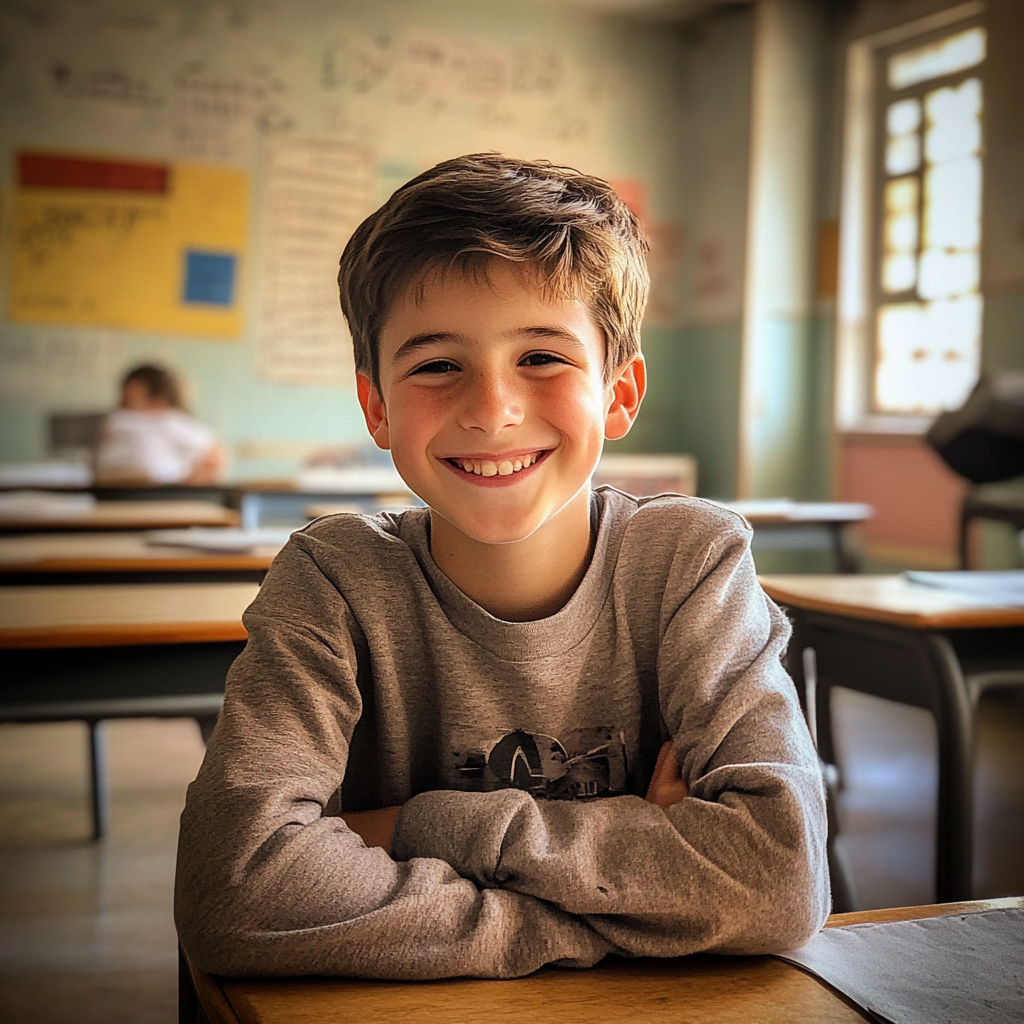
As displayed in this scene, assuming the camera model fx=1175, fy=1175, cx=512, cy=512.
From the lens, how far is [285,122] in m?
5.55

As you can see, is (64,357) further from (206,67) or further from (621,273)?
(621,273)

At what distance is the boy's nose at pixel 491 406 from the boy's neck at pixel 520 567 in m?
0.12

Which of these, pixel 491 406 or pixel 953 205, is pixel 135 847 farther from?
pixel 953 205

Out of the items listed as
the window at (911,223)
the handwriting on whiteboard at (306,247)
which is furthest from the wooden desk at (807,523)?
the handwriting on whiteboard at (306,247)

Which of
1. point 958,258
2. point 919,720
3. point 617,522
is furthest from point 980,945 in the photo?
point 958,258

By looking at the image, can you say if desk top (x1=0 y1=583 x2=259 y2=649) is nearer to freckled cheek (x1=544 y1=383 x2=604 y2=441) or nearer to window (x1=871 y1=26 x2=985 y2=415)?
freckled cheek (x1=544 y1=383 x2=604 y2=441)

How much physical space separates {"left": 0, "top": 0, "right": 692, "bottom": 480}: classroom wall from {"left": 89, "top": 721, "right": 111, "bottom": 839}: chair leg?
10.0ft

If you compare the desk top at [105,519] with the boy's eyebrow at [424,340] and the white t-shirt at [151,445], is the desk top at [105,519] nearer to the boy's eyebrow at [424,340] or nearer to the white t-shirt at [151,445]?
the white t-shirt at [151,445]

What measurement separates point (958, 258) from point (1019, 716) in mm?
2133

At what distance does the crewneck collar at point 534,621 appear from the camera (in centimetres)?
89

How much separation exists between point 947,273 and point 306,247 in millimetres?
2920

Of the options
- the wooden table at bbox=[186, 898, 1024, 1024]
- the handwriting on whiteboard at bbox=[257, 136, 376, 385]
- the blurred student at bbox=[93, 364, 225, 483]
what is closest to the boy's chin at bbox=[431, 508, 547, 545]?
the wooden table at bbox=[186, 898, 1024, 1024]

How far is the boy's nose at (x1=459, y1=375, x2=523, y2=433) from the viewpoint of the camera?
0.83m

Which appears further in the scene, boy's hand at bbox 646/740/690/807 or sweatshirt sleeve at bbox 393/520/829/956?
boy's hand at bbox 646/740/690/807
